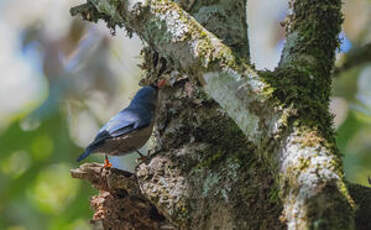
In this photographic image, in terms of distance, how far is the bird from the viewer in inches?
167

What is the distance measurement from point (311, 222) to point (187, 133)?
1.48 m

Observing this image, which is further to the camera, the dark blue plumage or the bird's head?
the dark blue plumage

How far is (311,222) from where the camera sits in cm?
171

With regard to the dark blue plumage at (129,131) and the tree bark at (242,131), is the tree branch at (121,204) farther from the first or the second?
the dark blue plumage at (129,131)

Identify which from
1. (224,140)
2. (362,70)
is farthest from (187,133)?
(362,70)

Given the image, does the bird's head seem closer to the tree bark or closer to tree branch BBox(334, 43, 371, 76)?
the tree bark

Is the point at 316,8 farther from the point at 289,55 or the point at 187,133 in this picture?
the point at 187,133

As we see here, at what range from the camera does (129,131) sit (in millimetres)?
4324

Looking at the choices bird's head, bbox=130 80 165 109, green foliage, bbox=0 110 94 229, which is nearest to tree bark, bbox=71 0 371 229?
bird's head, bbox=130 80 165 109

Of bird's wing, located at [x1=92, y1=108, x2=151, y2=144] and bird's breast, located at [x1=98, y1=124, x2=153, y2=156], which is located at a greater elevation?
bird's wing, located at [x1=92, y1=108, x2=151, y2=144]

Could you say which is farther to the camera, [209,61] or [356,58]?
[356,58]

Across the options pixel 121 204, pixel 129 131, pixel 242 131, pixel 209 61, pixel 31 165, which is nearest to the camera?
pixel 209 61

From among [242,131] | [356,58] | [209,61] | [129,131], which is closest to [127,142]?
[129,131]

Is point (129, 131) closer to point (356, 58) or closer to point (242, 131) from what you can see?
point (242, 131)
